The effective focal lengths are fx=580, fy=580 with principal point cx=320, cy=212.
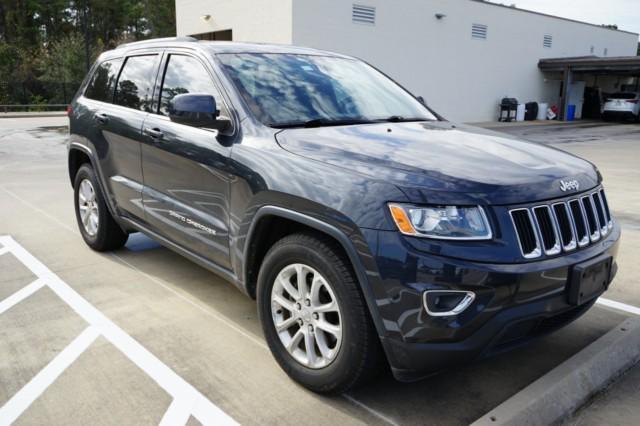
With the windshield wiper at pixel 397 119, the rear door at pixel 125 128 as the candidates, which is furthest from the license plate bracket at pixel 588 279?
the rear door at pixel 125 128

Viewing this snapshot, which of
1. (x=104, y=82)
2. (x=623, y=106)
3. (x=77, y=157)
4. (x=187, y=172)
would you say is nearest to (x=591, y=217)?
(x=187, y=172)

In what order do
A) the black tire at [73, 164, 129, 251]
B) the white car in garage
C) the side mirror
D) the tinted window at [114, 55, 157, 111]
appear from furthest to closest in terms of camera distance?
the white car in garage < the black tire at [73, 164, 129, 251] < the tinted window at [114, 55, 157, 111] < the side mirror

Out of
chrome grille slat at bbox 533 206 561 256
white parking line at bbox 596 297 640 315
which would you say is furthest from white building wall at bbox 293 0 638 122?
chrome grille slat at bbox 533 206 561 256

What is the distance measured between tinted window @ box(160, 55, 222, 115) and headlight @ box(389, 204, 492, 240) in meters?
1.62

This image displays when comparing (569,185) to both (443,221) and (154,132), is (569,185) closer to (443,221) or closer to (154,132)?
(443,221)

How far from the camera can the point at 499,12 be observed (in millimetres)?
28750

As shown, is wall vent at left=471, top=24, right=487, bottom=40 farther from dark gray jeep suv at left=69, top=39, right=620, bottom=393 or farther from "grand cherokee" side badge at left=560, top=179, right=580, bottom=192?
"grand cherokee" side badge at left=560, top=179, right=580, bottom=192

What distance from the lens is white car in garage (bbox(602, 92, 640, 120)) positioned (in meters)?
30.3

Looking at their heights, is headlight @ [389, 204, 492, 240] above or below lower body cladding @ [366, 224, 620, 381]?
above

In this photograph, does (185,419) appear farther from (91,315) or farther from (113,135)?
(113,135)

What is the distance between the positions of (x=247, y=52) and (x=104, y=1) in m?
59.2

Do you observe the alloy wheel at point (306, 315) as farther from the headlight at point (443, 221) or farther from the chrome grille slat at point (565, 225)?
the chrome grille slat at point (565, 225)

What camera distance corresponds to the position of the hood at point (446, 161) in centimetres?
256

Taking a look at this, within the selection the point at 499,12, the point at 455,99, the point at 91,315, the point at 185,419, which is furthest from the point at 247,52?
the point at 499,12
